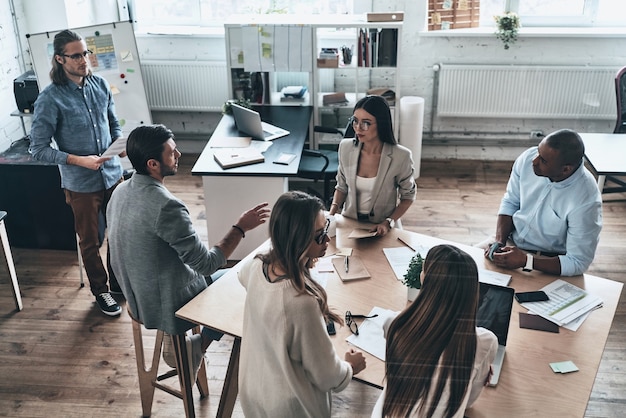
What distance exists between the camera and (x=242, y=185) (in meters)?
3.96

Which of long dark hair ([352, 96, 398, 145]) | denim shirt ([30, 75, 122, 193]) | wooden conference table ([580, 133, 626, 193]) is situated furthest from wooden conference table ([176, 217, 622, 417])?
wooden conference table ([580, 133, 626, 193])

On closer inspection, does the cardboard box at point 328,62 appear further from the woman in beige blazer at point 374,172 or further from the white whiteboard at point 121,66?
the woman in beige blazer at point 374,172

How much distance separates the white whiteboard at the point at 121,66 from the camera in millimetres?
4559

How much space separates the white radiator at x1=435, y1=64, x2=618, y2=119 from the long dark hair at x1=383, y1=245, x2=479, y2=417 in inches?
153

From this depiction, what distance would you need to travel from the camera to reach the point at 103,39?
4.57 m

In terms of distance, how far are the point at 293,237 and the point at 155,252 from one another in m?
0.79

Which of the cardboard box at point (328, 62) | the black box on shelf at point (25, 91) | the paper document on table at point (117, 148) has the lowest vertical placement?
the paper document on table at point (117, 148)

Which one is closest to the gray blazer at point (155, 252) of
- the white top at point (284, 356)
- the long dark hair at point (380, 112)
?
the white top at point (284, 356)

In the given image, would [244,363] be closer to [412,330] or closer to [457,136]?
[412,330]

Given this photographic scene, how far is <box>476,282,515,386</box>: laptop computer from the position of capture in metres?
2.00

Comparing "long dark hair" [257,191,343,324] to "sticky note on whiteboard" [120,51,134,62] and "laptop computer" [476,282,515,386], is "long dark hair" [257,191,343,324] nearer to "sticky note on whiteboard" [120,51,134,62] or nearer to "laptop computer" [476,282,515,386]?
"laptop computer" [476,282,515,386]

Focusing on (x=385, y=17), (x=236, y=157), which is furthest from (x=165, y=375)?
(x=385, y=17)

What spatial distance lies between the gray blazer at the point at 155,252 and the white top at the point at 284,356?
54 centimetres

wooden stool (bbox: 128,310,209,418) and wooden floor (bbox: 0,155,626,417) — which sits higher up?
wooden stool (bbox: 128,310,209,418)
